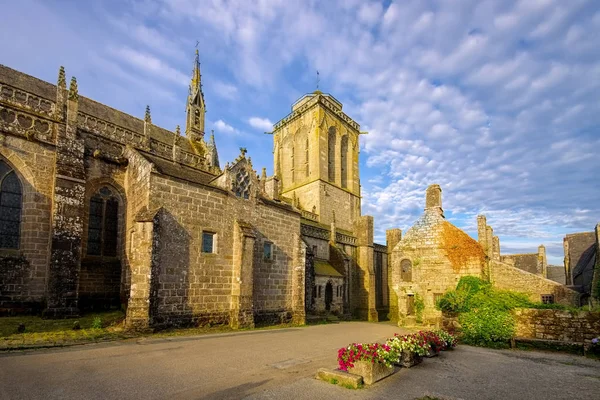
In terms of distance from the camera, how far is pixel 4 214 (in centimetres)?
1462

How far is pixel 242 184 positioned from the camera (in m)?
18.0

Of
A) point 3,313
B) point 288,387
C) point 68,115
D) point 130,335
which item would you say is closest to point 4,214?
point 3,313

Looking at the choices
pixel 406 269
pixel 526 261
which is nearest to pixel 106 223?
pixel 406 269

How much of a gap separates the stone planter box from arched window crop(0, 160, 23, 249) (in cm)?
1543

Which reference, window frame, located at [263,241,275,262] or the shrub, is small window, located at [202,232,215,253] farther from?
the shrub

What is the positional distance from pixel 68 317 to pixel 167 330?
436 cm

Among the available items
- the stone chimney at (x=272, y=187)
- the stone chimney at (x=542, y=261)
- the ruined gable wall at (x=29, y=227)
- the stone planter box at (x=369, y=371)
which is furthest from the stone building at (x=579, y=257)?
the ruined gable wall at (x=29, y=227)

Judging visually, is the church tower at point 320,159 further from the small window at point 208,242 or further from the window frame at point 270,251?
the small window at point 208,242

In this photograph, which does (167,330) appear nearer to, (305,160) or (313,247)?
(313,247)

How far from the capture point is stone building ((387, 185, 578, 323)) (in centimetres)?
1830

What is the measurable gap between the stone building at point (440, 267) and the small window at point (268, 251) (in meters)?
7.81

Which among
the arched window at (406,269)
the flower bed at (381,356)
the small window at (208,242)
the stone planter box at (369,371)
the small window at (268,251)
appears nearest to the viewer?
the stone planter box at (369,371)

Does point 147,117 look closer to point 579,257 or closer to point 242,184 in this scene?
point 242,184

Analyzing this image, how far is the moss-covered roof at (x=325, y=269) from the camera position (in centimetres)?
2656
